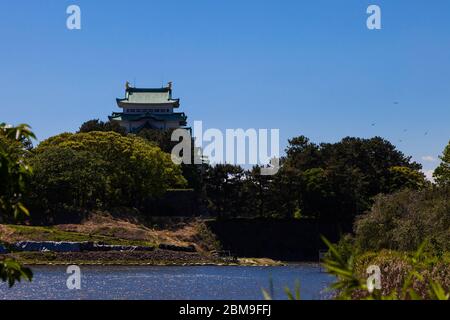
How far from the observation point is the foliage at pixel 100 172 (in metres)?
91.9

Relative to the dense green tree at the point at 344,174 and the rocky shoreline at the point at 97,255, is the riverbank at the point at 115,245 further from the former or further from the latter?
the dense green tree at the point at 344,174

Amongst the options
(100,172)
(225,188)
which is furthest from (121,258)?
(225,188)

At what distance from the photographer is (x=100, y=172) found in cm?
9388

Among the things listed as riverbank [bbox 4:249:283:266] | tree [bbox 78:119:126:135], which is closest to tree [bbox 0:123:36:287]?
riverbank [bbox 4:249:283:266]

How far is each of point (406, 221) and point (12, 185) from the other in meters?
46.6

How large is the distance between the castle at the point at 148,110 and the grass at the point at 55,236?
5752cm

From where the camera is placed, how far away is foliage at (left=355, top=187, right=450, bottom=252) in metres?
52.8

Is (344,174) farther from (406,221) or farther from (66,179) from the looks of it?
(406,221)

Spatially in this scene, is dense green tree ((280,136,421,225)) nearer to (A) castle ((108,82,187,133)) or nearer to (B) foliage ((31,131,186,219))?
(B) foliage ((31,131,186,219))

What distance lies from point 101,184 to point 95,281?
122ft

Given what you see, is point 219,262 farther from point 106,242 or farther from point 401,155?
point 401,155

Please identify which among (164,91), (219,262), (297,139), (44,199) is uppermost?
(164,91)
